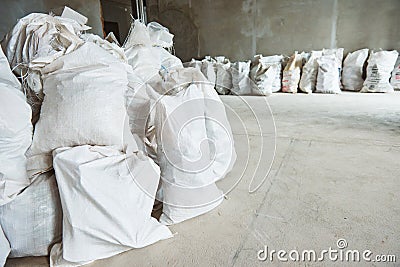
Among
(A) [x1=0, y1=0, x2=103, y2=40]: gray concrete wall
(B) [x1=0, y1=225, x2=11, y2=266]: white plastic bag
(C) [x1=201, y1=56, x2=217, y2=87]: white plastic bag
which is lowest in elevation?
(B) [x1=0, y1=225, x2=11, y2=266]: white plastic bag

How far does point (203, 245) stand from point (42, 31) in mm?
1350

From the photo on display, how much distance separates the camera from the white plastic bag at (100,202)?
105cm

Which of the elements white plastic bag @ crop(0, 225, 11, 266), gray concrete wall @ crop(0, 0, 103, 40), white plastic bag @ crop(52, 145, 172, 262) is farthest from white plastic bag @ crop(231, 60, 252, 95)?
white plastic bag @ crop(0, 225, 11, 266)

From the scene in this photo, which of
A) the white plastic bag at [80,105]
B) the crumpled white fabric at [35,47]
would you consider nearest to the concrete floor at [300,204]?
the white plastic bag at [80,105]

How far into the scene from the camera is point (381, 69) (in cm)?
423

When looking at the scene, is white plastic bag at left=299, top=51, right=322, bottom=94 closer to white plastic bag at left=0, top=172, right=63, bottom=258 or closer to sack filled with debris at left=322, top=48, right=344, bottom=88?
sack filled with debris at left=322, top=48, right=344, bottom=88

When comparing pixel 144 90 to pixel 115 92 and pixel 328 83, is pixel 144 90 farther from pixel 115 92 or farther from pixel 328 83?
pixel 328 83

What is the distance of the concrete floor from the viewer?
110 cm

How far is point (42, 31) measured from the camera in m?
1.43

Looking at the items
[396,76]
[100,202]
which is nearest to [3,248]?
[100,202]

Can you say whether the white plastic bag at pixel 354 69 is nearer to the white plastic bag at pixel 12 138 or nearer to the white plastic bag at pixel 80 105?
the white plastic bag at pixel 80 105

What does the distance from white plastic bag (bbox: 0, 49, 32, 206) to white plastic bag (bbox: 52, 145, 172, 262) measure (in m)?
0.14

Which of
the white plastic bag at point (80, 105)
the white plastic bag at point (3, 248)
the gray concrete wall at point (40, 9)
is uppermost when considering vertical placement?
the gray concrete wall at point (40, 9)

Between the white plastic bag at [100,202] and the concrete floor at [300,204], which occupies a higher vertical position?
the white plastic bag at [100,202]
